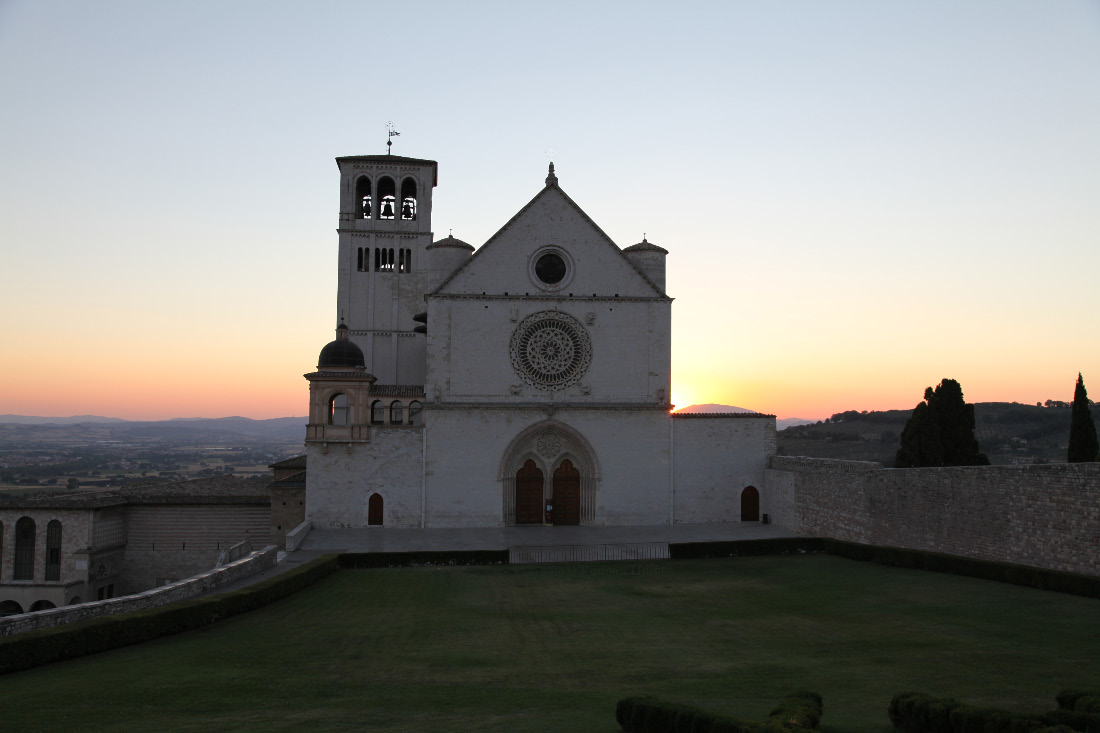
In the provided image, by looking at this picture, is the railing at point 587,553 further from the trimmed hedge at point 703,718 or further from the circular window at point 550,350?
the trimmed hedge at point 703,718

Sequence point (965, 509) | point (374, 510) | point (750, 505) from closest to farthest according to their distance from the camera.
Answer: point (965, 509)
point (374, 510)
point (750, 505)

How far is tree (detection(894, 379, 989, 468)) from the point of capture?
39.6 metres

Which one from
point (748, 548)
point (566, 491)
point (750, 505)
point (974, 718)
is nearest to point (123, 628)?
point (974, 718)

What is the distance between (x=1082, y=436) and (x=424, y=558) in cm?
2556

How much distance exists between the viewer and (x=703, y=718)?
9234 millimetres

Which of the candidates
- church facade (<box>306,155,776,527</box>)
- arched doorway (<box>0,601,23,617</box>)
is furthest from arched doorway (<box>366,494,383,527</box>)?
arched doorway (<box>0,601,23,617</box>)

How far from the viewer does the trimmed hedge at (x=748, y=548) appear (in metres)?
30.2

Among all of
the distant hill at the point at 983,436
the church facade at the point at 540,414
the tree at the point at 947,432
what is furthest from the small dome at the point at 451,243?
the distant hill at the point at 983,436

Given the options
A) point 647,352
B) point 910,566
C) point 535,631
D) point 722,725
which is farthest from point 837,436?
point 722,725

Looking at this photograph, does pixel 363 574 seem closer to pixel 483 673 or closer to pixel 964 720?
pixel 483 673

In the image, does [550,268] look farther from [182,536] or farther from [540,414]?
[182,536]

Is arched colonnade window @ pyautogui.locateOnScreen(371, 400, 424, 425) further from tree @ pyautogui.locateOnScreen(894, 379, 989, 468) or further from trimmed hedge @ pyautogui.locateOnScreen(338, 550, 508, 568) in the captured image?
tree @ pyautogui.locateOnScreen(894, 379, 989, 468)

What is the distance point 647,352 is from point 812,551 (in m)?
12.0

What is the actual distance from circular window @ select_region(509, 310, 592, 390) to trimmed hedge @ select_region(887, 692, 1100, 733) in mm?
28755
